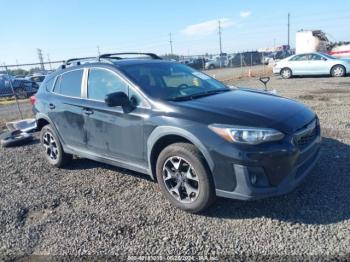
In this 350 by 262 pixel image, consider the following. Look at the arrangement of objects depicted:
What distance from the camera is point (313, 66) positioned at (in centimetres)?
1836

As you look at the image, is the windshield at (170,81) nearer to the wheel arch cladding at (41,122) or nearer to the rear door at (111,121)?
the rear door at (111,121)

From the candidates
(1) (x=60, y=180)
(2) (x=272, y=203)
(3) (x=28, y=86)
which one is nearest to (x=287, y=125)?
(2) (x=272, y=203)

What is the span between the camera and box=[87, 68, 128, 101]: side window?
14.7ft

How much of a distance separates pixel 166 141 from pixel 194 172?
21.6 inches

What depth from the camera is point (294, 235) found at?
3.30 m

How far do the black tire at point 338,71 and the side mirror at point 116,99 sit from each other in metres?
16.5

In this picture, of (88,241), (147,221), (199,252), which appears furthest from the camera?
(147,221)

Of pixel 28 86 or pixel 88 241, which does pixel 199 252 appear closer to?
pixel 88 241

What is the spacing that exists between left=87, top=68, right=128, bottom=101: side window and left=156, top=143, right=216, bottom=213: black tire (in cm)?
107

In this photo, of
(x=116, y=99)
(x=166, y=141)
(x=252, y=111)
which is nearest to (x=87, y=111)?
(x=116, y=99)

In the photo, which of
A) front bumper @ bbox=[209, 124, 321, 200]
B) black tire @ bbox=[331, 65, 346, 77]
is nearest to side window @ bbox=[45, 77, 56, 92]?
front bumper @ bbox=[209, 124, 321, 200]

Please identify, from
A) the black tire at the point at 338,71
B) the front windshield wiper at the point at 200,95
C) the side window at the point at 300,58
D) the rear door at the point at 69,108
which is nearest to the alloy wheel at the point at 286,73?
the side window at the point at 300,58

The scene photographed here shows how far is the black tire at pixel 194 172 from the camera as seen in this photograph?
3.62 metres

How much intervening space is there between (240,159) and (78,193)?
2.53 m
